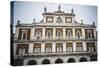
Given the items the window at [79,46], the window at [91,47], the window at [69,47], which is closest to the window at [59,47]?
the window at [69,47]

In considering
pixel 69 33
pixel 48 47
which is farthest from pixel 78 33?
pixel 48 47

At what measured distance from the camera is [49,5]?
3527 mm

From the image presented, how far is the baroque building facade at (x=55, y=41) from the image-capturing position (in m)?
3.38

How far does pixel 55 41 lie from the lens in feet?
11.7

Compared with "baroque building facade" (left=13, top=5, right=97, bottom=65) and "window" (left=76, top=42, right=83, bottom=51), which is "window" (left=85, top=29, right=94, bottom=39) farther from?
"window" (left=76, top=42, right=83, bottom=51)

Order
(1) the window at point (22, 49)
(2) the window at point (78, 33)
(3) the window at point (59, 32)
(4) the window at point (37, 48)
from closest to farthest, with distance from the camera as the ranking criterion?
(1) the window at point (22, 49), (4) the window at point (37, 48), (3) the window at point (59, 32), (2) the window at point (78, 33)

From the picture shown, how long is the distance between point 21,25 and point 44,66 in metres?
0.93

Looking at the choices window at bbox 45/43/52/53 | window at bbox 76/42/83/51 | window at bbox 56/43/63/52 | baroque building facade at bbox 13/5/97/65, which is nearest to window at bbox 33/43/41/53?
baroque building facade at bbox 13/5/97/65

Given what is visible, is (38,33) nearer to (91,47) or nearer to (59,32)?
(59,32)

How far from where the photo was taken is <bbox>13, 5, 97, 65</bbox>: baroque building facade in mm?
3383

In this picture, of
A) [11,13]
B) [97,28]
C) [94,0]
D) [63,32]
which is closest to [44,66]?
[63,32]

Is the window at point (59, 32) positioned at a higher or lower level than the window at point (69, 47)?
higher

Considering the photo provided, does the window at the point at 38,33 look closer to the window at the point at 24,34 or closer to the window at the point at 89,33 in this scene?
the window at the point at 24,34
